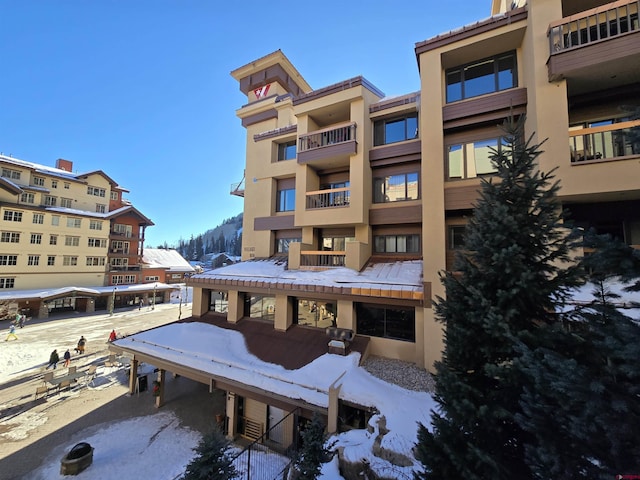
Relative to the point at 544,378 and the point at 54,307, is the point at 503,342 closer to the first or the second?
the point at 544,378

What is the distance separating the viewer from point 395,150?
13.4m

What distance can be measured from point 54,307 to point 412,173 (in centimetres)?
4101

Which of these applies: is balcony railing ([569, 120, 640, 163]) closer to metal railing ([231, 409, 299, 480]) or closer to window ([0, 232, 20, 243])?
metal railing ([231, 409, 299, 480])

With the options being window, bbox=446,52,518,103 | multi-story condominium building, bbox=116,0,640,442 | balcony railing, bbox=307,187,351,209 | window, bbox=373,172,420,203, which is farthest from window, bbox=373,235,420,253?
window, bbox=446,52,518,103

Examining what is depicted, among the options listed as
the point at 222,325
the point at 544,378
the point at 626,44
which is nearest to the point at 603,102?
the point at 626,44

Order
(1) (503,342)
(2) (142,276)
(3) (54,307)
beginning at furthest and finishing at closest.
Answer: (2) (142,276) → (3) (54,307) → (1) (503,342)

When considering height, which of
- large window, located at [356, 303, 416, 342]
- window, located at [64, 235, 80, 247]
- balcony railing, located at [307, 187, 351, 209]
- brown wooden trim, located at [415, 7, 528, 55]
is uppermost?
brown wooden trim, located at [415, 7, 528, 55]

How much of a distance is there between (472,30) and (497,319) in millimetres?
12066

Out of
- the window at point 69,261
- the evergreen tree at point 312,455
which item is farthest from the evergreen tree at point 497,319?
the window at point 69,261

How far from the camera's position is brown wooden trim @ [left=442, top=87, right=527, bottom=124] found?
400 inches

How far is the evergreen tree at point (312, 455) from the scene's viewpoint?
571 centimetres

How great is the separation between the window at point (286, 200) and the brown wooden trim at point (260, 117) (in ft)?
20.5

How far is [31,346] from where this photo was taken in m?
20.3

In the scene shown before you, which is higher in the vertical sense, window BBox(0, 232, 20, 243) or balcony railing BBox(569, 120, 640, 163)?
balcony railing BBox(569, 120, 640, 163)
